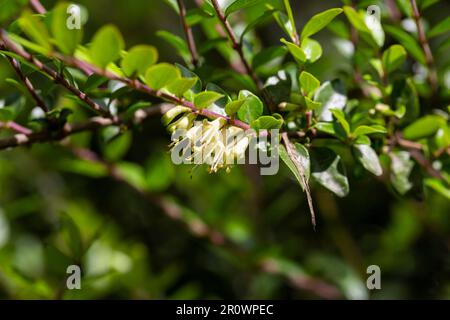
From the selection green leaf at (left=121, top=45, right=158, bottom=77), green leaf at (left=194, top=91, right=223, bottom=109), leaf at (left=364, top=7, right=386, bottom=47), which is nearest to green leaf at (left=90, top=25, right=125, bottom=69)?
green leaf at (left=121, top=45, right=158, bottom=77)

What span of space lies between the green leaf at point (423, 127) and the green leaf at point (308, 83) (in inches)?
9.2

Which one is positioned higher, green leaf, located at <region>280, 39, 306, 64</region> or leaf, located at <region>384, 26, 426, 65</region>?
leaf, located at <region>384, 26, 426, 65</region>

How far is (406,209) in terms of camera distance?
1.55 m

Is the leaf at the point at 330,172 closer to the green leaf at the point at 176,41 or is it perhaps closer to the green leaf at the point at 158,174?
the green leaf at the point at 176,41

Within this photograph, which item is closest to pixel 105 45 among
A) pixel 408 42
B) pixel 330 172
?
pixel 330 172

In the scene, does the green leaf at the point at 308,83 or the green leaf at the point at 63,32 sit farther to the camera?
the green leaf at the point at 308,83

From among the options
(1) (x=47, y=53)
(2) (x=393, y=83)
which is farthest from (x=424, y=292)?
(1) (x=47, y=53)

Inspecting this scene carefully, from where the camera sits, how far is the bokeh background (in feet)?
4.73

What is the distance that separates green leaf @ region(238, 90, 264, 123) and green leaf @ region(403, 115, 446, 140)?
33 centimetres

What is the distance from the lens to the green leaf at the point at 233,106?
2.62ft

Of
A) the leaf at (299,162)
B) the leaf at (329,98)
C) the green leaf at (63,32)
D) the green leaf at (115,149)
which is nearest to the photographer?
the green leaf at (63,32)

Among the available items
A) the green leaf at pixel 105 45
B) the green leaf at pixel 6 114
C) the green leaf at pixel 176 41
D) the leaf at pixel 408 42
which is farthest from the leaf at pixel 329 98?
the green leaf at pixel 6 114

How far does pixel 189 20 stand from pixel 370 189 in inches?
35.4

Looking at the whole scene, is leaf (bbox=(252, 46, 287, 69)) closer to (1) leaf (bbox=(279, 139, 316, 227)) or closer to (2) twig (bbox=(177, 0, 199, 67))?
(2) twig (bbox=(177, 0, 199, 67))
